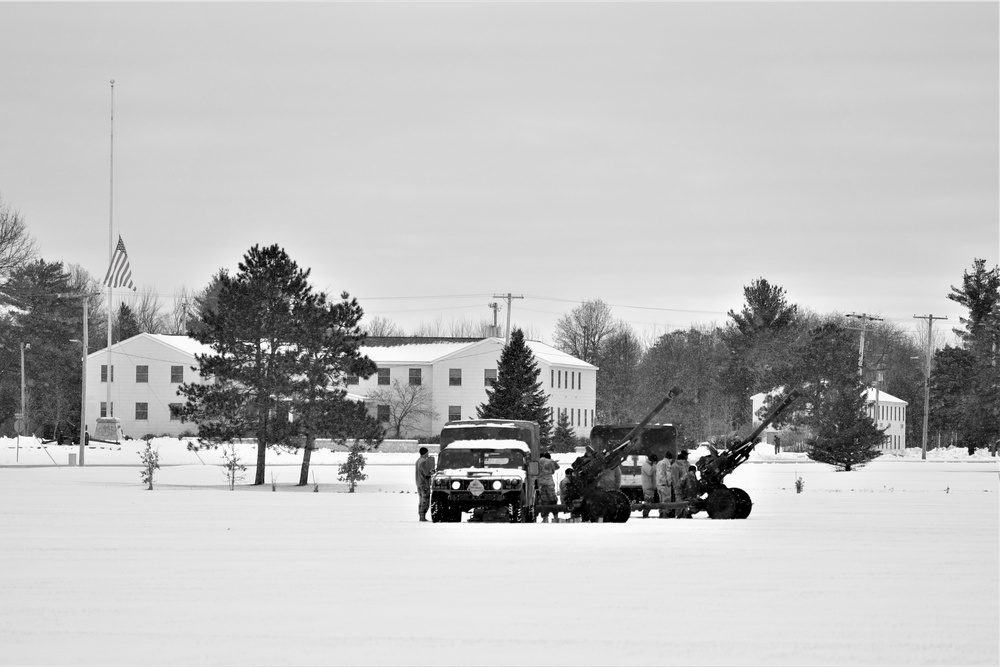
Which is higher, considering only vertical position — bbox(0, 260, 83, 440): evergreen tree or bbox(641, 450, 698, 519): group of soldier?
bbox(0, 260, 83, 440): evergreen tree

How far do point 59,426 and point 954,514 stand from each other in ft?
220

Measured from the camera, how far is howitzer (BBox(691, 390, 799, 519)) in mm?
31703

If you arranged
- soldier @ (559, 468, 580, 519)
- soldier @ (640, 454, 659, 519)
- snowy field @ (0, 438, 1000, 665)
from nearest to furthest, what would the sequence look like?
1. snowy field @ (0, 438, 1000, 665)
2. soldier @ (559, 468, 580, 519)
3. soldier @ (640, 454, 659, 519)

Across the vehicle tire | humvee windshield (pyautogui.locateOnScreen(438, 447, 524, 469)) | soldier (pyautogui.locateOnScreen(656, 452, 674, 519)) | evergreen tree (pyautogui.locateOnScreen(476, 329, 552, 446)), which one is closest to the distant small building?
evergreen tree (pyautogui.locateOnScreen(476, 329, 552, 446))

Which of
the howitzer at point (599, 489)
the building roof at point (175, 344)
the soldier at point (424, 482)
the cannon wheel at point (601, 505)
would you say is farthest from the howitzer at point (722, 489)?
the building roof at point (175, 344)

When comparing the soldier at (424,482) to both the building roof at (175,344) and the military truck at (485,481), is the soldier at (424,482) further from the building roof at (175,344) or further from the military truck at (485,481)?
the building roof at (175,344)

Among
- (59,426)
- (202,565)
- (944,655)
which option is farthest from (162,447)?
(944,655)

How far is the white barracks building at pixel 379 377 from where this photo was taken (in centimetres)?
10294

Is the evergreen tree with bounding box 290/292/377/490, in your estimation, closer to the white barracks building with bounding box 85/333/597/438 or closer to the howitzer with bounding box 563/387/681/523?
the howitzer with bounding box 563/387/681/523

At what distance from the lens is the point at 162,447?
83938 millimetres

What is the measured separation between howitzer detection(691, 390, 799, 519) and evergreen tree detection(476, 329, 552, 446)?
39.6m

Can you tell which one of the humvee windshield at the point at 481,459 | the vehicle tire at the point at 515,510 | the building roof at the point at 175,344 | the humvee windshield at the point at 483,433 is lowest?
the vehicle tire at the point at 515,510

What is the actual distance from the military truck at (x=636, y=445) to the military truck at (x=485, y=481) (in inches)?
120

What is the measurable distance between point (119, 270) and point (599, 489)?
50443 mm
